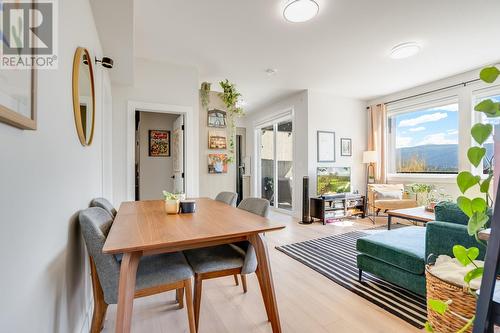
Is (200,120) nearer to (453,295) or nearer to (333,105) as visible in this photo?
(333,105)

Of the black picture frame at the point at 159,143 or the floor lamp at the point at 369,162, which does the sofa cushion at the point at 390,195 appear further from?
the black picture frame at the point at 159,143

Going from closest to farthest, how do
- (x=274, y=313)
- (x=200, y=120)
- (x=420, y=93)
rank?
(x=274, y=313)
(x=200, y=120)
(x=420, y=93)

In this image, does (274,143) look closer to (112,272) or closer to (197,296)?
(197,296)

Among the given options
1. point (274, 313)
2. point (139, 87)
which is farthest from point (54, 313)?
point (139, 87)

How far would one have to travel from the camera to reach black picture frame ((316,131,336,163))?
505cm

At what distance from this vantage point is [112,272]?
1.22m

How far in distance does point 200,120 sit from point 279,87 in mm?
1927

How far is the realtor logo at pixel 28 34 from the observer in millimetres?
643

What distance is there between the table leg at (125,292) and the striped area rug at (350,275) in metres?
1.86

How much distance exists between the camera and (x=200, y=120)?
3.91m

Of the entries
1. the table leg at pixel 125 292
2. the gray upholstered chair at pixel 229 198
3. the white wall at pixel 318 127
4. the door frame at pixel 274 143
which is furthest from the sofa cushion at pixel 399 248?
the door frame at pixel 274 143

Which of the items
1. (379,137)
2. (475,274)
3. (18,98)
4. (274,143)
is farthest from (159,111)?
(379,137)

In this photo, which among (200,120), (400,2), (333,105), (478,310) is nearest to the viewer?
(478,310)

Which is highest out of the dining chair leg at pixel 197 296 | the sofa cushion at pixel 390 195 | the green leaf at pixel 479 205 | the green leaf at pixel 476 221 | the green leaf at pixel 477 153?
the green leaf at pixel 477 153
